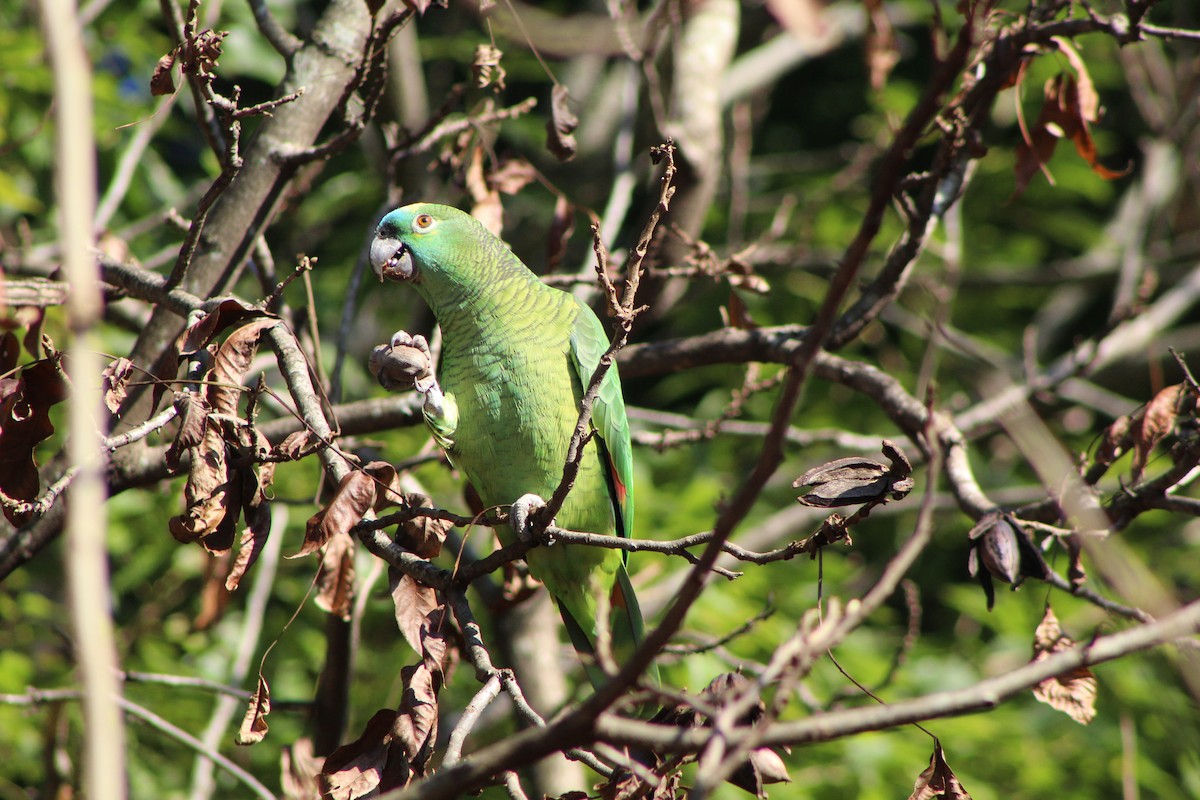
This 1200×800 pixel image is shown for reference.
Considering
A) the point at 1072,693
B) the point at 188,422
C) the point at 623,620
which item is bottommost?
the point at 1072,693

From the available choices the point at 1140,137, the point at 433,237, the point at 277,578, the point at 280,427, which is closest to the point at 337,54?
the point at 433,237

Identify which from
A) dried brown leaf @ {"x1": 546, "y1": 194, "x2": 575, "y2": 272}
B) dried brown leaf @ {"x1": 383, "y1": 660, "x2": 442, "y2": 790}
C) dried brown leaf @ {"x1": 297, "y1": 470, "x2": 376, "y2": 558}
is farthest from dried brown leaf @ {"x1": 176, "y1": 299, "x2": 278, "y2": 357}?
dried brown leaf @ {"x1": 546, "y1": 194, "x2": 575, "y2": 272}

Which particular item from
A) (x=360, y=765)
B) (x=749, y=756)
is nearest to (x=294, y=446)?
(x=360, y=765)

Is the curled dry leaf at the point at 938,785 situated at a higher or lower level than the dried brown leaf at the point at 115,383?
lower

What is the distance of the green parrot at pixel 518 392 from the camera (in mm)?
2635

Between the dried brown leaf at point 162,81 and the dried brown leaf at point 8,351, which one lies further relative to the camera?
the dried brown leaf at point 8,351

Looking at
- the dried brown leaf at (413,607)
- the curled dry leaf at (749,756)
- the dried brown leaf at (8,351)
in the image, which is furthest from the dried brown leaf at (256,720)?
the dried brown leaf at (8,351)

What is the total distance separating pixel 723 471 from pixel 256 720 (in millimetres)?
3560

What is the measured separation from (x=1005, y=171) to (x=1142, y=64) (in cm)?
133

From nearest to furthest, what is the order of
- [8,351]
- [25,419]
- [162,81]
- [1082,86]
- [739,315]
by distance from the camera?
[25,419], [162,81], [8,351], [1082,86], [739,315]

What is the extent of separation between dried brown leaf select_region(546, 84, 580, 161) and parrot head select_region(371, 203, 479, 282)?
0.35 meters

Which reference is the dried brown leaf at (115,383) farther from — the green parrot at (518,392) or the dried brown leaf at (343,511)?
the green parrot at (518,392)

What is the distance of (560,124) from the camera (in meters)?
2.80

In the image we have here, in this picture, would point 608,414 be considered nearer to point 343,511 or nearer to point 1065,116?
point 343,511
